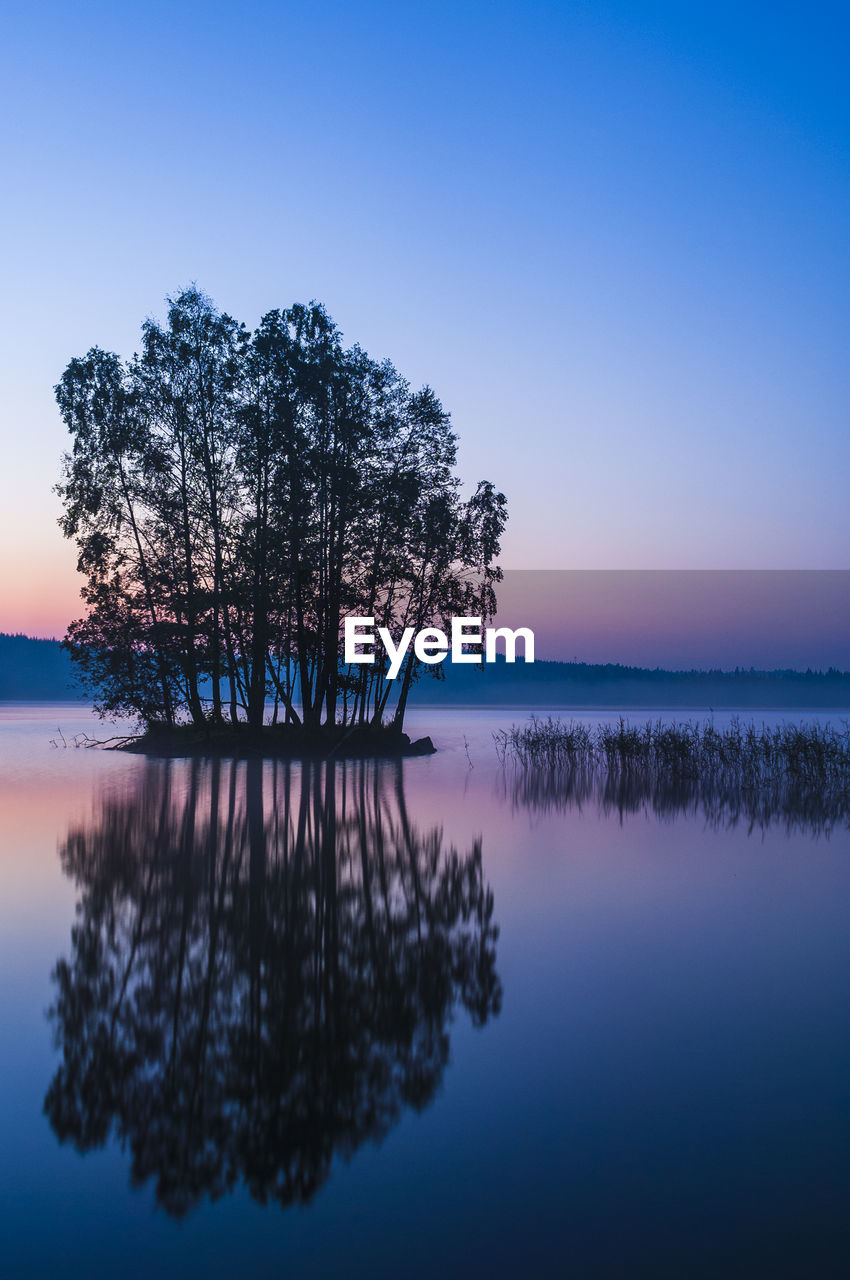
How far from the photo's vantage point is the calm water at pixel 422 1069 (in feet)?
13.2

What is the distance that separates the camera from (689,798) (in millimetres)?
24375

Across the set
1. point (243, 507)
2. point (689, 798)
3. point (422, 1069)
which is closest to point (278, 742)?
point (243, 507)

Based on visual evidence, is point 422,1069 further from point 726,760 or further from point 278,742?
point 278,742

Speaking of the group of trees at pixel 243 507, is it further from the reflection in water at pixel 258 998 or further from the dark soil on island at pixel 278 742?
the reflection in water at pixel 258 998

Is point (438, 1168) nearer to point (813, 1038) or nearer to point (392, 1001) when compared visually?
point (392, 1001)

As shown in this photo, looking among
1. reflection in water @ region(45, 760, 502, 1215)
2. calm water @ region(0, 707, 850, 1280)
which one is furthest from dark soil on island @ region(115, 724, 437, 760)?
calm water @ region(0, 707, 850, 1280)

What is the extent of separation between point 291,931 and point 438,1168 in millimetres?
5530

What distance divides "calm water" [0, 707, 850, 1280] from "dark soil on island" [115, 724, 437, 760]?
2436 centimetres

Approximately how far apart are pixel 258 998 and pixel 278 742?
103ft

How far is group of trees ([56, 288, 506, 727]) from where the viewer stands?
36.3 m

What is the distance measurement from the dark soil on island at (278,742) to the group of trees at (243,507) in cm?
92

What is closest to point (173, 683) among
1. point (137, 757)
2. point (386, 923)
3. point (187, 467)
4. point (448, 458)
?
point (137, 757)

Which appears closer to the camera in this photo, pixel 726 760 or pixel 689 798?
pixel 689 798

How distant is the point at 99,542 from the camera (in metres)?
37.6
